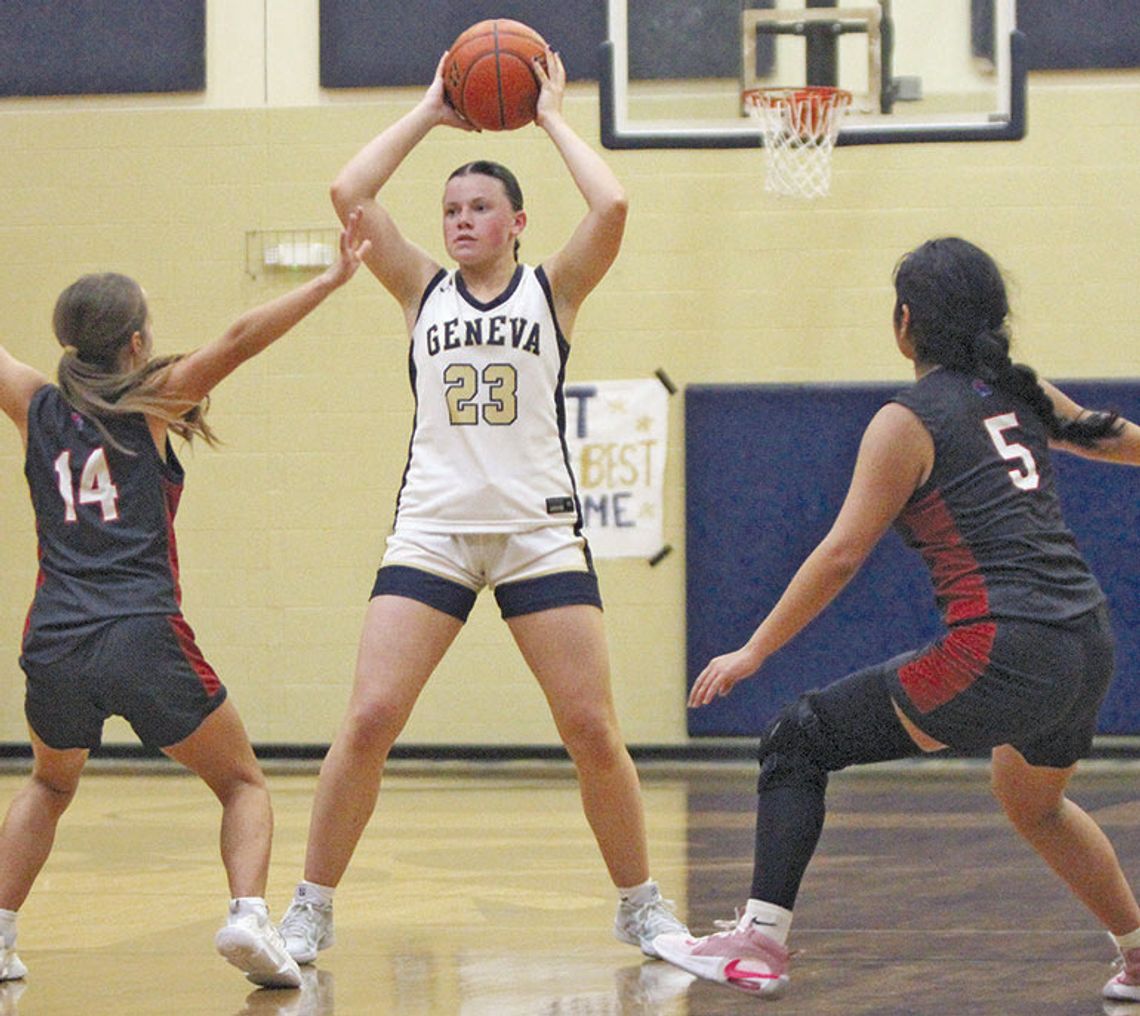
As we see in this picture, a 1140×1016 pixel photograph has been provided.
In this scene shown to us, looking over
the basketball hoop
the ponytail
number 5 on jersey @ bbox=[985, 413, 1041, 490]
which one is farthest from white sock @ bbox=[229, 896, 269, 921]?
the basketball hoop

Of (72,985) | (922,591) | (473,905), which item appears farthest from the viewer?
(922,591)

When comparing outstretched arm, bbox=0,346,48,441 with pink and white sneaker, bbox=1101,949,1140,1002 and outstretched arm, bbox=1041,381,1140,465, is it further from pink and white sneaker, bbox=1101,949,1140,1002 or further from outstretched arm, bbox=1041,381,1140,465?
pink and white sneaker, bbox=1101,949,1140,1002

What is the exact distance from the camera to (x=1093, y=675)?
3.52m

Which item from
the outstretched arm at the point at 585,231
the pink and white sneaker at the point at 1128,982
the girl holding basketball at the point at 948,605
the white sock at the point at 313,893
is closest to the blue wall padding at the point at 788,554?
the outstretched arm at the point at 585,231

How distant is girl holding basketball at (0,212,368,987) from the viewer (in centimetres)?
382

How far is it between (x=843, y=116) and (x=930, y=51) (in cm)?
42

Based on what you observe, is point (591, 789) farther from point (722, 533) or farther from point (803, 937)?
point (722, 533)

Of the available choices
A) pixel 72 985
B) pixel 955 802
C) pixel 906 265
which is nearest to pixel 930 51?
pixel 955 802

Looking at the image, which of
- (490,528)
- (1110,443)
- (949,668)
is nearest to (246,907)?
(490,528)

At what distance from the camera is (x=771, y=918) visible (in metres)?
3.51

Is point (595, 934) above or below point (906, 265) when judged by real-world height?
below

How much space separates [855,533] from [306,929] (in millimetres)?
1643

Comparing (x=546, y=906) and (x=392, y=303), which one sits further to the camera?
(x=392, y=303)

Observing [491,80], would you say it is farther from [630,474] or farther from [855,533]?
[630,474]
